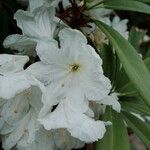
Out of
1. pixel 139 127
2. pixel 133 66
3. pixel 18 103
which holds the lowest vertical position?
pixel 139 127

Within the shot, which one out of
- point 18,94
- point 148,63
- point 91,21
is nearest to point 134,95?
point 148,63

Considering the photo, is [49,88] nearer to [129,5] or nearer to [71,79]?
[71,79]

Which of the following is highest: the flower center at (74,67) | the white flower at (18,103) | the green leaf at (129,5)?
the green leaf at (129,5)

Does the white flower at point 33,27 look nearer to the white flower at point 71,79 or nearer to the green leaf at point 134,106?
the white flower at point 71,79

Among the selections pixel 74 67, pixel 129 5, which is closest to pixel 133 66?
pixel 74 67

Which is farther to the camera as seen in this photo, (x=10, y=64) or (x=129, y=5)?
(x=129, y=5)

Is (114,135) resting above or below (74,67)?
below

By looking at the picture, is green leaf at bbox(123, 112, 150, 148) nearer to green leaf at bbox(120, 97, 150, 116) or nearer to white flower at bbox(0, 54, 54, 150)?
green leaf at bbox(120, 97, 150, 116)

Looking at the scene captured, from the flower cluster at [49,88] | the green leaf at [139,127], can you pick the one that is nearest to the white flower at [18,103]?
the flower cluster at [49,88]
